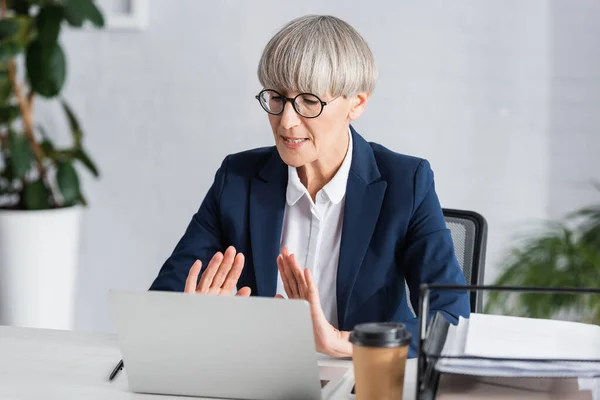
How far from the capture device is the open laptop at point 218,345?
1.19 meters

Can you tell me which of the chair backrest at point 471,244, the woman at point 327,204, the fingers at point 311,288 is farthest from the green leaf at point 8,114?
the fingers at point 311,288

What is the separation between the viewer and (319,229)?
189 centimetres

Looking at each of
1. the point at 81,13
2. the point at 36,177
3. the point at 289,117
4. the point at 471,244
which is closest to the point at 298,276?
the point at 289,117

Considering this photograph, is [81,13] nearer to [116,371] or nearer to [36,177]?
[36,177]

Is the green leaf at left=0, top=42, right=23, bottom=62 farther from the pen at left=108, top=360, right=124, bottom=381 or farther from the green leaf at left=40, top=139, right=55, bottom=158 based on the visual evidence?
the pen at left=108, top=360, right=124, bottom=381

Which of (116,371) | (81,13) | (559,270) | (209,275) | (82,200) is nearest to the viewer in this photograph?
(116,371)

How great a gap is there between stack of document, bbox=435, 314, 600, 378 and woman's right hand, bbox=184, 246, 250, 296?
17.2 inches

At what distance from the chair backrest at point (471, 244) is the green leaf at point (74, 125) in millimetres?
2104

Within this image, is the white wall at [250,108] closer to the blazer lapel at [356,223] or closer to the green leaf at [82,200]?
the green leaf at [82,200]

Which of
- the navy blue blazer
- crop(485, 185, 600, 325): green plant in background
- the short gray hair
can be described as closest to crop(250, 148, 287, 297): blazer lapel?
the navy blue blazer

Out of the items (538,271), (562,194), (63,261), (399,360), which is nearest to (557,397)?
(399,360)

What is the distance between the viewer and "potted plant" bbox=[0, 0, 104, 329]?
3.39m

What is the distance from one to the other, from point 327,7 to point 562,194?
1179 mm

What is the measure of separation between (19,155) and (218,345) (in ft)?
8.10
